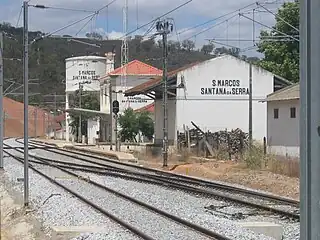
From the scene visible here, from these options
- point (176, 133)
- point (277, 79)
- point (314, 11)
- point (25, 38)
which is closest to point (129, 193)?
point (25, 38)

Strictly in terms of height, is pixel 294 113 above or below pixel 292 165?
above

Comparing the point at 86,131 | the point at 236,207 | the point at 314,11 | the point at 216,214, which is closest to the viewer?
the point at 314,11

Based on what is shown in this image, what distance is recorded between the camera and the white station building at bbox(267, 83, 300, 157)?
1449 inches

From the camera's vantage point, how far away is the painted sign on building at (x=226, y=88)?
181 ft

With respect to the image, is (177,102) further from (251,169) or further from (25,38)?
(25,38)

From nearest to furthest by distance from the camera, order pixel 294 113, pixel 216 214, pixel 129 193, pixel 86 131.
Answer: pixel 216 214
pixel 129 193
pixel 294 113
pixel 86 131

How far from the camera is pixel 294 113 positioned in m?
37.0

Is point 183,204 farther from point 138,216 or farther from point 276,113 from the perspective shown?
point 276,113

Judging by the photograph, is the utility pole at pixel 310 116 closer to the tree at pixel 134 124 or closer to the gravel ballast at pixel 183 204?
the gravel ballast at pixel 183 204

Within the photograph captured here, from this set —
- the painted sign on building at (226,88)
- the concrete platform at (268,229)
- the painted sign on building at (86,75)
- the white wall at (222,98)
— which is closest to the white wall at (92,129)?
the painted sign on building at (86,75)

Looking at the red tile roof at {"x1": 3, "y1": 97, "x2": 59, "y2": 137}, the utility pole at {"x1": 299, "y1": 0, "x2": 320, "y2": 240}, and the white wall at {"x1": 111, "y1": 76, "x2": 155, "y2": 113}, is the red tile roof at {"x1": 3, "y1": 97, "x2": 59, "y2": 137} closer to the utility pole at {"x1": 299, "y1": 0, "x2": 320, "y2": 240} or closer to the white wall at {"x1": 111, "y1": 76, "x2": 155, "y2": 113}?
the white wall at {"x1": 111, "y1": 76, "x2": 155, "y2": 113}

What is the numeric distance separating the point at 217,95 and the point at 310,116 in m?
52.9

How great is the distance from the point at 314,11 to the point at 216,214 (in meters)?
14.7

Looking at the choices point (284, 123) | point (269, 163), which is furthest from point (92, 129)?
point (269, 163)
